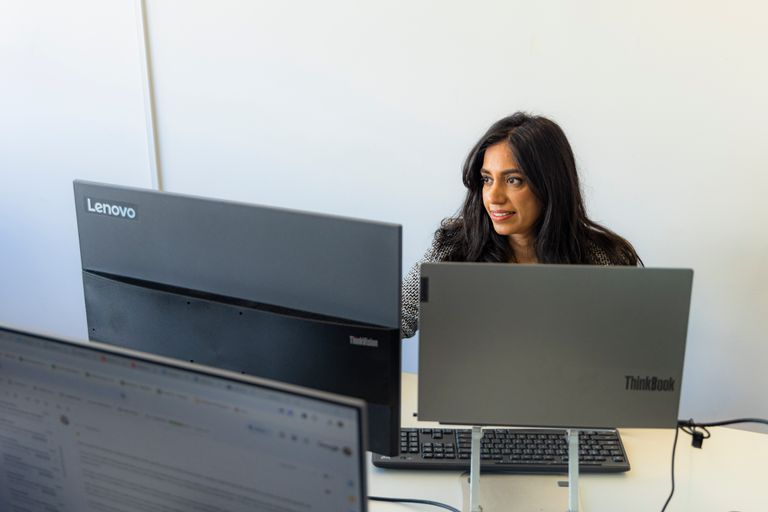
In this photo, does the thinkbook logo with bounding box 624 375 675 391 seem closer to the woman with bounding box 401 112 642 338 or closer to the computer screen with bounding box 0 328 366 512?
the computer screen with bounding box 0 328 366 512

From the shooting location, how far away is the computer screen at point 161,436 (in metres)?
0.71

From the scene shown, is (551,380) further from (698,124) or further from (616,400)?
(698,124)

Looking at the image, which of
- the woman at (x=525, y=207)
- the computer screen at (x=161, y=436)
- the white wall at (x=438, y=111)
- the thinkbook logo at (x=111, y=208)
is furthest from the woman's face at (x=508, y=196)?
the computer screen at (x=161, y=436)

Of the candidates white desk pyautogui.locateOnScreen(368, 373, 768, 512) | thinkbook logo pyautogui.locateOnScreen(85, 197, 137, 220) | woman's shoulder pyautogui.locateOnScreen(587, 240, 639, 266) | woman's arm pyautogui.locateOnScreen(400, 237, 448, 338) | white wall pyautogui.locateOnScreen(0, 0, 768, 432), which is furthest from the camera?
white wall pyautogui.locateOnScreen(0, 0, 768, 432)

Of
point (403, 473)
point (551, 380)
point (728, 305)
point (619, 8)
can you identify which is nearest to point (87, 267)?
point (403, 473)

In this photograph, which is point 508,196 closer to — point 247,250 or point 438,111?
point 438,111

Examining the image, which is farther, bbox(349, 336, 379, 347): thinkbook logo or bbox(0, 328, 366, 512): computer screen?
bbox(349, 336, 379, 347): thinkbook logo

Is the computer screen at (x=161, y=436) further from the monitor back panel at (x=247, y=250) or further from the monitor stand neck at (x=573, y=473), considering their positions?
the monitor stand neck at (x=573, y=473)

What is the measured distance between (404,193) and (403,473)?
1169 mm

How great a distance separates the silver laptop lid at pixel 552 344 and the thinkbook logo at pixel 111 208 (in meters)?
0.44

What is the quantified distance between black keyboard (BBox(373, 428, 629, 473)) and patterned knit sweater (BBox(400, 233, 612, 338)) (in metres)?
0.29

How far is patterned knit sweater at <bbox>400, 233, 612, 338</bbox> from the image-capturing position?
1.64m

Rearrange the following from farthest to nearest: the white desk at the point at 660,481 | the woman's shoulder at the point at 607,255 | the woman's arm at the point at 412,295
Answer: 1. the woman's shoulder at the point at 607,255
2. the woman's arm at the point at 412,295
3. the white desk at the point at 660,481

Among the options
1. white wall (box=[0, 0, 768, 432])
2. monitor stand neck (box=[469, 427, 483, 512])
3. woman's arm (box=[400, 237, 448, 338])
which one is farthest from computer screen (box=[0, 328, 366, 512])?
white wall (box=[0, 0, 768, 432])
